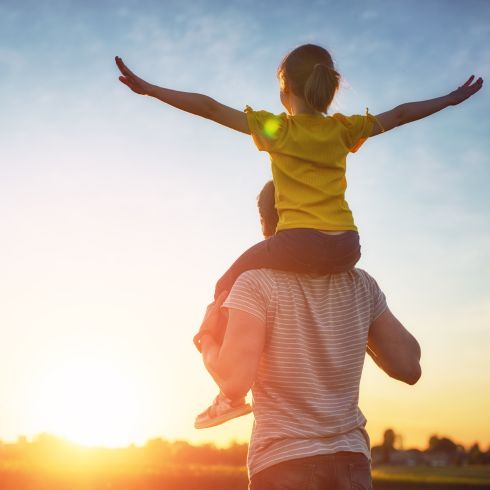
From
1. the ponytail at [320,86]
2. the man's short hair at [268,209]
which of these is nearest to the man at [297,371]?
the man's short hair at [268,209]

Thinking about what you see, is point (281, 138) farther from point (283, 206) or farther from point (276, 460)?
point (276, 460)

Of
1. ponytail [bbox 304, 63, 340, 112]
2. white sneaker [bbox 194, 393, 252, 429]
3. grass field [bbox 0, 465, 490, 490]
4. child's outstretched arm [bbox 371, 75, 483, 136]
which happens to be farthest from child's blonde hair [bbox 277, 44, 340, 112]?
grass field [bbox 0, 465, 490, 490]

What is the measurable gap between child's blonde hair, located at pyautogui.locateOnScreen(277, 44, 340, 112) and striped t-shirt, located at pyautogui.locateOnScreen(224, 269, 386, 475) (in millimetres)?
788

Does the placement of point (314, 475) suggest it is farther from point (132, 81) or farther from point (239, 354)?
point (132, 81)

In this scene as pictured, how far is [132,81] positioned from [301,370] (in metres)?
1.30

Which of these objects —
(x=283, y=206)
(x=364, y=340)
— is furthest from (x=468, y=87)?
(x=364, y=340)

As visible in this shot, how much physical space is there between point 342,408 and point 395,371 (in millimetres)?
380

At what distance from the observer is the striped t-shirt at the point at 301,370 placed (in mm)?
2564

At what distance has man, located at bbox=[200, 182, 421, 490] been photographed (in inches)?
99.7

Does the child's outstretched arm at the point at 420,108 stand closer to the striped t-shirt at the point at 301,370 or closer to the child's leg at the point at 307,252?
the child's leg at the point at 307,252

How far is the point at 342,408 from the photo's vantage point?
2.66 meters

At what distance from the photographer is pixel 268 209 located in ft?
10.3

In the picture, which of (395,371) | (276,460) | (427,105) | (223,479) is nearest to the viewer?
(276,460)

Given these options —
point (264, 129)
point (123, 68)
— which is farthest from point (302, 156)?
point (123, 68)
